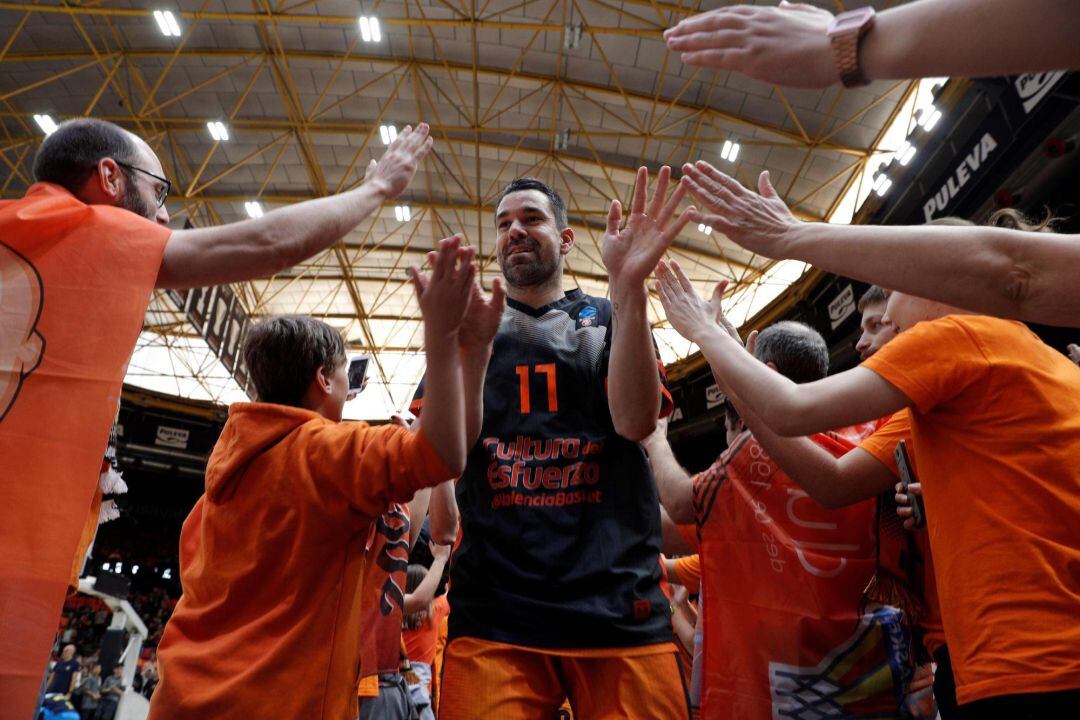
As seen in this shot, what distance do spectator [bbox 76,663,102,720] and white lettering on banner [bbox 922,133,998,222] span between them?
1232 centimetres

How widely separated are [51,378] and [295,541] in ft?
2.33

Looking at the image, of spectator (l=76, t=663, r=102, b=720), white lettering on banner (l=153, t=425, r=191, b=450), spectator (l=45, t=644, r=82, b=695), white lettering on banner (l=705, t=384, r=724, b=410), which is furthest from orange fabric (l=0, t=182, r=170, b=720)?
white lettering on banner (l=153, t=425, r=191, b=450)

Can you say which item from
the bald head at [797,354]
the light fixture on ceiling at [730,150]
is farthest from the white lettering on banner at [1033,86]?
the light fixture on ceiling at [730,150]

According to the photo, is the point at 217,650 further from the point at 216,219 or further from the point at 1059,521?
the point at 216,219

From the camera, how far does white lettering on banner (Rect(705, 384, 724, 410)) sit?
16.0m

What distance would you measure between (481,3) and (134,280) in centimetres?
1267

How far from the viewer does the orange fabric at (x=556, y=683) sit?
81.6 inches

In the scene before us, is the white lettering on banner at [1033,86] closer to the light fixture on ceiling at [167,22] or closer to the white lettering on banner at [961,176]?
the white lettering on banner at [961,176]

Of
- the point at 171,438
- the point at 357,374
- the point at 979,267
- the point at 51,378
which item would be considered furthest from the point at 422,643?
the point at 171,438

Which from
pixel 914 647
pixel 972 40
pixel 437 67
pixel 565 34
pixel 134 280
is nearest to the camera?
pixel 972 40

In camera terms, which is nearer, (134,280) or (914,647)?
(134,280)

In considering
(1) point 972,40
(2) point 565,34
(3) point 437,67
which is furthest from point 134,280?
(3) point 437,67

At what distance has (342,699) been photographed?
2.01 metres

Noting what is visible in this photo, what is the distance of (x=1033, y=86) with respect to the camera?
7062 millimetres
